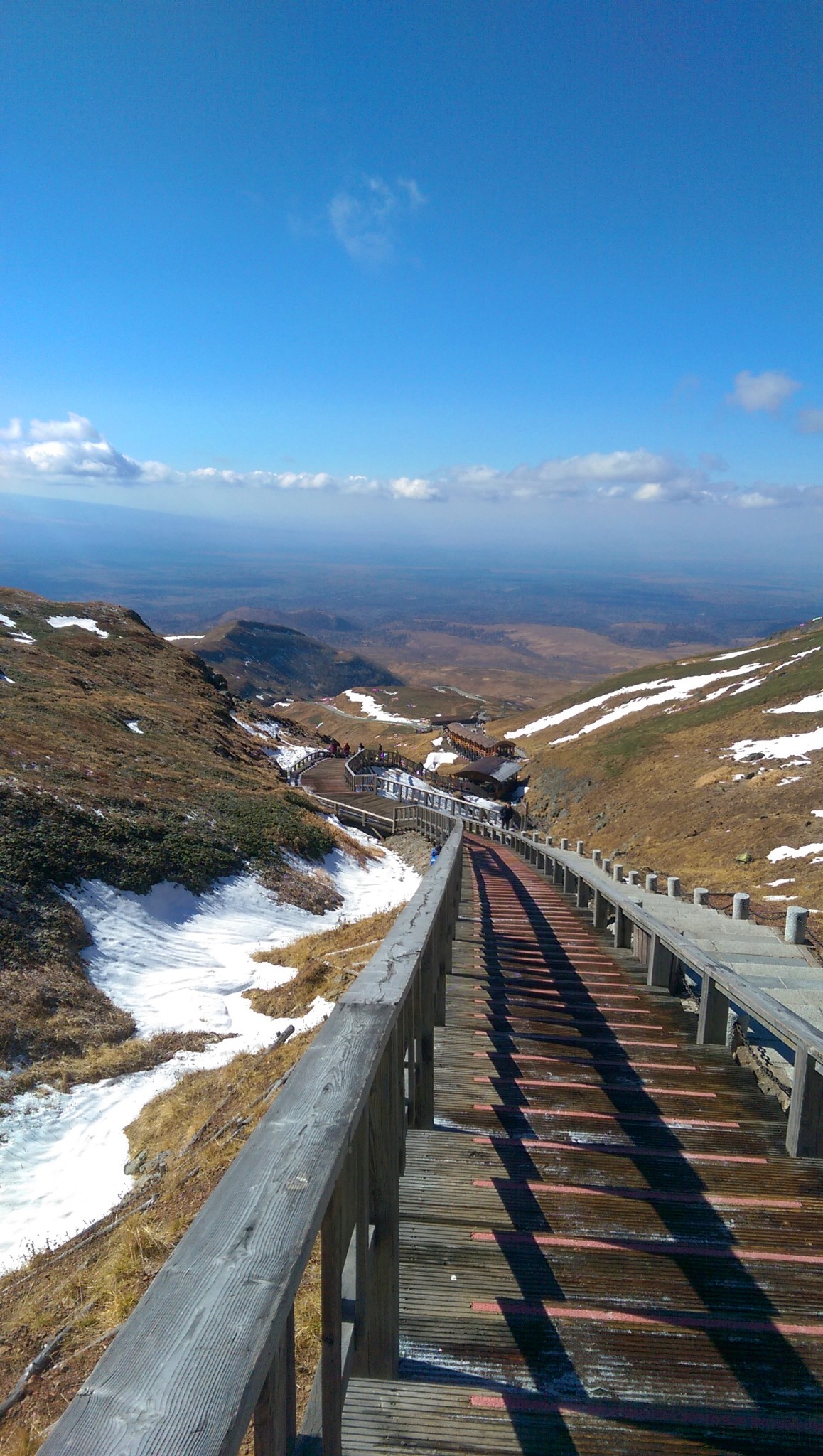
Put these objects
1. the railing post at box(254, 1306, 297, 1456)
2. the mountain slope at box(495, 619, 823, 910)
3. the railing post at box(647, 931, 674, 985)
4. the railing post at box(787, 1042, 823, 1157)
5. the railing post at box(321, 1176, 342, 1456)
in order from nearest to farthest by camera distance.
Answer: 1. the railing post at box(254, 1306, 297, 1456)
2. the railing post at box(321, 1176, 342, 1456)
3. the railing post at box(787, 1042, 823, 1157)
4. the railing post at box(647, 931, 674, 985)
5. the mountain slope at box(495, 619, 823, 910)

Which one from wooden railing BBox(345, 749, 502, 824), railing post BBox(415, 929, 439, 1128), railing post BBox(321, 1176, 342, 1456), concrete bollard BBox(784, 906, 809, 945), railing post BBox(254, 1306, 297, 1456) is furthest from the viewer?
wooden railing BBox(345, 749, 502, 824)

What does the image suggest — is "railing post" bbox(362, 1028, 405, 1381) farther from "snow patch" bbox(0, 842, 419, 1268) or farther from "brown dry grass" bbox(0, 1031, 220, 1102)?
"brown dry grass" bbox(0, 1031, 220, 1102)

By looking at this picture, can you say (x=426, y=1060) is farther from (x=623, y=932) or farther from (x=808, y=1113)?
(x=623, y=932)

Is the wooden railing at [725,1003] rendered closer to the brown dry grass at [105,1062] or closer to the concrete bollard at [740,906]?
the concrete bollard at [740,906]

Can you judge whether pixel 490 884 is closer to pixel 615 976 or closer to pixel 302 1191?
pixel 615 976

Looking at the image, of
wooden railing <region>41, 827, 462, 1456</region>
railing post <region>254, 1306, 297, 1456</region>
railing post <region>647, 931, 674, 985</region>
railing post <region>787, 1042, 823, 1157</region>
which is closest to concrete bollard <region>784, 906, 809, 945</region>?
railing post <region>647, 931, 674, 985</region>

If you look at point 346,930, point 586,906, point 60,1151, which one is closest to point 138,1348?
point 60,1151

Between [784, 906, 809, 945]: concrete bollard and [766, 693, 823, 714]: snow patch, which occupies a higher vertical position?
[766, 693, 823, 714]: snow patch
